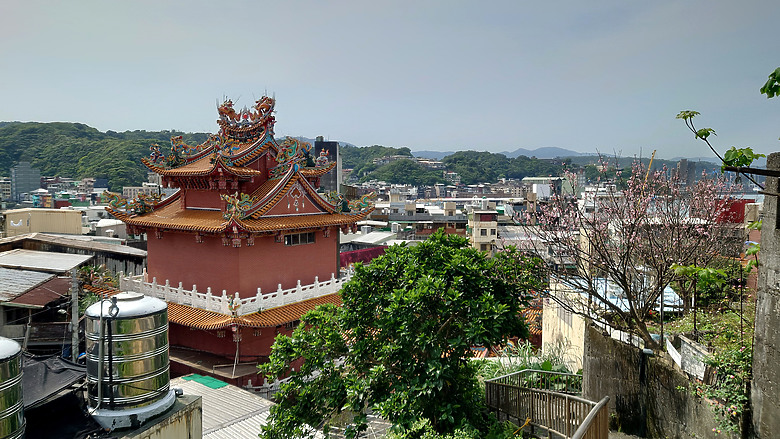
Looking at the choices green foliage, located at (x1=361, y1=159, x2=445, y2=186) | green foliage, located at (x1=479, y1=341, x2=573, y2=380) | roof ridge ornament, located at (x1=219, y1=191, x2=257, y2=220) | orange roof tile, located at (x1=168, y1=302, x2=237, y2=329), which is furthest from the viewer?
A: green foliage, located at (x1=361, y1=159, x2=445, y2=186)

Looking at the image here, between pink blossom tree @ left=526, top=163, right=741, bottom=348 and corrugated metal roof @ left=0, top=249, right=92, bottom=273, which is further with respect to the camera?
corrugated metal roof @ left=0, top=249, right=92, bottom=273

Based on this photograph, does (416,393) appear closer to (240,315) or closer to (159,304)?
(159,304)

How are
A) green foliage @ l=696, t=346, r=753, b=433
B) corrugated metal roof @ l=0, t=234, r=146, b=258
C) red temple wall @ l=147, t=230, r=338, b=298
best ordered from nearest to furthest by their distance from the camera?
1. green foliage @ l=696, t=346, r=753, b=433
2. red temple wall @ l=147, t=230, r=338, b=298
3. corrugated metal roof @ l=0, t=234, r=146, b=258

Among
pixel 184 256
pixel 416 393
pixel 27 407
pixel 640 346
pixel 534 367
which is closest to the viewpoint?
pixel 27 407

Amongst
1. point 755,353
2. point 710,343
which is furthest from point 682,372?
point 755,353

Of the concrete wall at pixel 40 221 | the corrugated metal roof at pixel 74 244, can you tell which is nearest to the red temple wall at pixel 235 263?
the corrugated metal roof at pixel 74 244

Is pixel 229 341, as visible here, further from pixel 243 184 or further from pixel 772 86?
pixel 772 86

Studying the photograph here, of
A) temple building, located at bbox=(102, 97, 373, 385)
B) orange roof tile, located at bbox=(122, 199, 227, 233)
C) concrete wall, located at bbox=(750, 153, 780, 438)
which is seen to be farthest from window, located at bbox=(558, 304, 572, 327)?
orange roof tile, located at bbox=(122, 199, 227, 233)

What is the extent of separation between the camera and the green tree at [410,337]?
8539mm

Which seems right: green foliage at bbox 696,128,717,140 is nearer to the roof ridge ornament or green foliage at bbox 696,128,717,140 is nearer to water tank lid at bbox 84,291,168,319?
water tank lid at bbox 84,291,168,319

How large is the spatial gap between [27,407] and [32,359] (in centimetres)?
158

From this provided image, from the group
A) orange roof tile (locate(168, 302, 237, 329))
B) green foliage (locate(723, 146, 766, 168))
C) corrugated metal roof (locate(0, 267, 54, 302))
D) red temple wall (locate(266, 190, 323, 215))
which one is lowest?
orange roof tile (locate(168, 302, 237, 329))

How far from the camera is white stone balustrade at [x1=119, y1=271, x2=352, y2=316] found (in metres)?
17.8

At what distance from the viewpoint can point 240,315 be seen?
17.4 m
